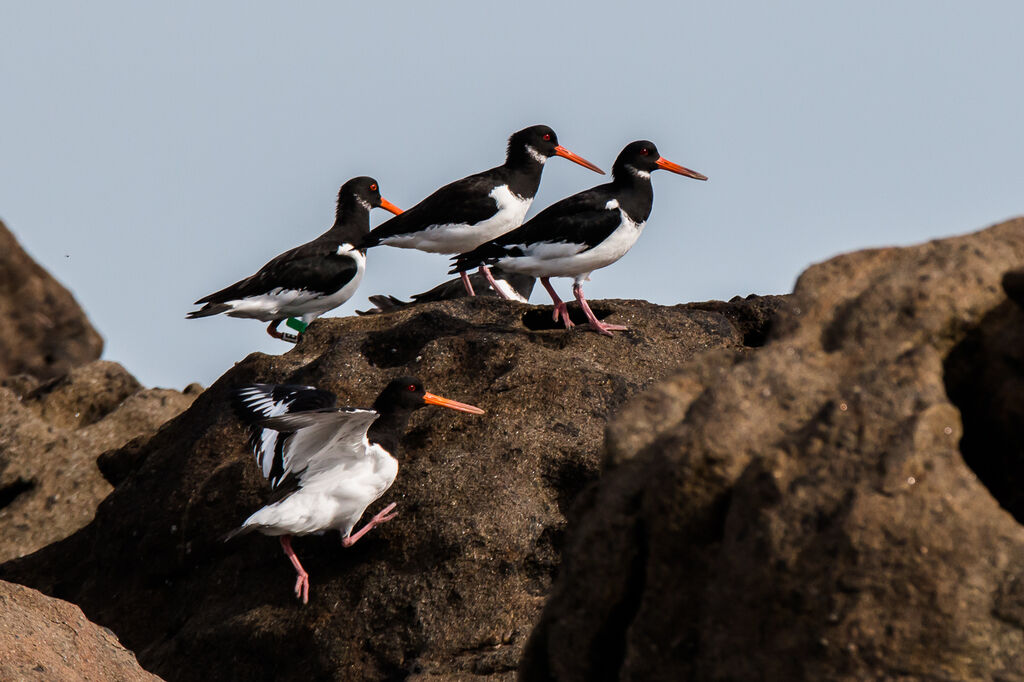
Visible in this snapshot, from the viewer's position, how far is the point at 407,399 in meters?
7.17

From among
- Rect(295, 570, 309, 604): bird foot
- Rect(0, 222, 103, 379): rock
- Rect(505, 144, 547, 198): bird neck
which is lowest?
Rect(295, 570, 309, 604): bird foot

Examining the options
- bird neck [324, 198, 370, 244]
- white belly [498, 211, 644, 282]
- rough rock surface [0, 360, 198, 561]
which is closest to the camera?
rough rock surface [0, 360, 198, 561]

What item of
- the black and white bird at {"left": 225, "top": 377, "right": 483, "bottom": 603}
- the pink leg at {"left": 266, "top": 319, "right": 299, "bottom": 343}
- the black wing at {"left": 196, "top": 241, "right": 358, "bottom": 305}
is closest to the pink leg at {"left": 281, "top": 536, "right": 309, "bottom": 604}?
the black and white bird at {"left": 225, "top": 377, "right": 483, "bottom": 603}

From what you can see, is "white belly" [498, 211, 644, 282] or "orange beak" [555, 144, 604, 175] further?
"orange beak" [555, 144, 604, 175]

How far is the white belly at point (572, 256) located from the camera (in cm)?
970

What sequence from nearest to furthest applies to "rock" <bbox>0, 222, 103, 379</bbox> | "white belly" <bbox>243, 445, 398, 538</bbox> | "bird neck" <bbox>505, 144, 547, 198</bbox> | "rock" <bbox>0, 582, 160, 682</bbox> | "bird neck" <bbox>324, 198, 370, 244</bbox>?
"rock" <bbox>0, 582, 160, 682</bbox> < "white belly" <bbox>243, 445, 398, 538</bbox> < "bird neck" <bbox>505, 144, 547, 198</bbox> < "bird neck" <bbox>324, 198, 370, 244</bbox> < "rock" <bbox>0, 222, 103, 379</bbox>

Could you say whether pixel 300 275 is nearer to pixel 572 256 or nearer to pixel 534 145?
pixel 534 145

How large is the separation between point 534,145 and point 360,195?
2.11 meters

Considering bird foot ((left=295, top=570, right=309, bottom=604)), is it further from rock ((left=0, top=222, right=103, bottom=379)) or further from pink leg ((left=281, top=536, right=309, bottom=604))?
rock ((left=0, top=222, right=103, bottom=379))

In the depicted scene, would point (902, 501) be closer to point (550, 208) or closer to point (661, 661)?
point (661, 661)

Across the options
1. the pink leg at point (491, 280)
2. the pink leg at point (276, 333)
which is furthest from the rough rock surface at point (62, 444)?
the pink leg at point (491, 280)

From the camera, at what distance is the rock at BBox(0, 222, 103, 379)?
1994cm

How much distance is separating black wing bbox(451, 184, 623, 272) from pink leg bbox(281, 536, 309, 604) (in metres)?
3.47

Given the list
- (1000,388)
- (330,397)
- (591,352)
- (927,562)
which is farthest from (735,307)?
(927,562)
